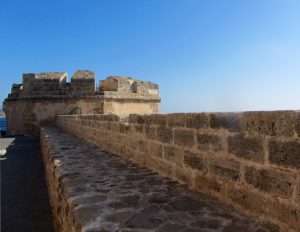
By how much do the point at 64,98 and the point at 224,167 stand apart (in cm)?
Result: 1377

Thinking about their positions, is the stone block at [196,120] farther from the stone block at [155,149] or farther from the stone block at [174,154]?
the stone block at [155,149]

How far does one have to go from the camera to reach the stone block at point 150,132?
400cm

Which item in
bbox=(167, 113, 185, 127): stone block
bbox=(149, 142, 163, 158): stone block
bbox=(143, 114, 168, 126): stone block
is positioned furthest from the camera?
bbox=(149, 142, 163, 158): stone block

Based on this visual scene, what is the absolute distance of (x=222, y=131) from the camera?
2.58m

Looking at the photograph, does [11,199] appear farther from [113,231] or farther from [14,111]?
[14,111]

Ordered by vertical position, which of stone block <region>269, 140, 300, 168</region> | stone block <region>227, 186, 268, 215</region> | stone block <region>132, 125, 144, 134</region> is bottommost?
stone block <region>227, 186, 268, 215</region>

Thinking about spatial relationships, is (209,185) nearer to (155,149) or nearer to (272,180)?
(272,180)

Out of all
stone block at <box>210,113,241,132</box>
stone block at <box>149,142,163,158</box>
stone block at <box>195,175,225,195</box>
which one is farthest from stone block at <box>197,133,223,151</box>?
stone block at <box>149,142,163,158</box>

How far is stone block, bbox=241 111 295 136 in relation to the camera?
1917mm

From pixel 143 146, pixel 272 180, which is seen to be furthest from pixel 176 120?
pixel 272 180

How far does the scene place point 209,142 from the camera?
2.76 m

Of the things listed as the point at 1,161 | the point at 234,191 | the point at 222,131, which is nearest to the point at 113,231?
the point at 234,191

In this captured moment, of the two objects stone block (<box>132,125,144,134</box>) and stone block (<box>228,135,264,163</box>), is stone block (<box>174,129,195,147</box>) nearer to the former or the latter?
stone block (<box>228,135,264,163</box>)

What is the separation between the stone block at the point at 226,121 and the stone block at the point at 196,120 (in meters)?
0.10
